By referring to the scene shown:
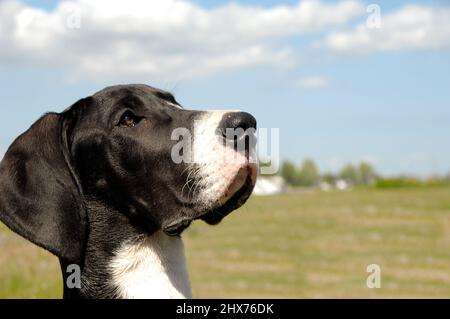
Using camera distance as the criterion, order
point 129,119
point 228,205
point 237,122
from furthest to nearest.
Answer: point 129,119 → point 228,205 → point 237,122

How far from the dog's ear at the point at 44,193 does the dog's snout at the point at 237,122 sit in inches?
44.8

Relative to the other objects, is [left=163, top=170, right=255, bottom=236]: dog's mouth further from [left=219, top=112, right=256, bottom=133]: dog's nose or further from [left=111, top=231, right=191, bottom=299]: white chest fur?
[left=219, top=112, right=256, bottom=133]: dog's nose

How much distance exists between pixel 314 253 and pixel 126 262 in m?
19.1

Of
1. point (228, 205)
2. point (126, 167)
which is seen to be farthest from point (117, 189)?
point (228, 205)

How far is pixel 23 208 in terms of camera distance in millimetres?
4719

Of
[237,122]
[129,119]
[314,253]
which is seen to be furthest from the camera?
[314,253]

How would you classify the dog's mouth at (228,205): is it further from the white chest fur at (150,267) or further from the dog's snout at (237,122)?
the dog's snout at (237,122)

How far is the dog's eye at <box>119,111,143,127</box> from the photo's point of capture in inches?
197

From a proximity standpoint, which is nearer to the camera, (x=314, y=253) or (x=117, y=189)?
(x=117, y=189)

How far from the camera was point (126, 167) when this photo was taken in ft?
16.1

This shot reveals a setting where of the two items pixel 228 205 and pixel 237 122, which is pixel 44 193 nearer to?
pixel 228 205

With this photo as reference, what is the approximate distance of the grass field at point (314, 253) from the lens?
15047mm
